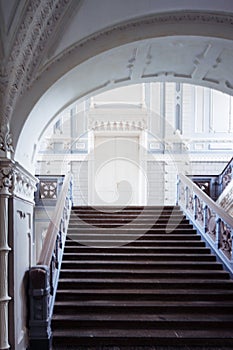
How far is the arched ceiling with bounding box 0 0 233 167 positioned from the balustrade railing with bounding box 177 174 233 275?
2368 millimetres

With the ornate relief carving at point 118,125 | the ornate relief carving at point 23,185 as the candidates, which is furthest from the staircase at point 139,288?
the ornate relief carving at point 118,125

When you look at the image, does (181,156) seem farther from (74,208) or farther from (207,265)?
(207,265)

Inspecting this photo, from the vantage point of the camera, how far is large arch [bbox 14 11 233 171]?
11.4 ft

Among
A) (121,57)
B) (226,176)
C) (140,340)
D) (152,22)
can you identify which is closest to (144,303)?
(140,340)

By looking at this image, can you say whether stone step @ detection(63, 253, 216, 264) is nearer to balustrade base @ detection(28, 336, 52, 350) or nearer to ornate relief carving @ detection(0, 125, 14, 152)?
balustrade base @ detection(28, 336, 52, 350)

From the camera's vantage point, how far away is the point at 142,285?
509 cm

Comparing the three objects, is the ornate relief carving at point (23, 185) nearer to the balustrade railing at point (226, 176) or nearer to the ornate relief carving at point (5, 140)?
the ornate relief carving at point (5, 140)

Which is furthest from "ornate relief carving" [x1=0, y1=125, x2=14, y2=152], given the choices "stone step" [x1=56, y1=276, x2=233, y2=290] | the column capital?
"stone step" [x1=56, y1=276, x2=233, y2=290]

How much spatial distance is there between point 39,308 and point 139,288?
1.65 m

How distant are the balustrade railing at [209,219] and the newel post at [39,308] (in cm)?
260

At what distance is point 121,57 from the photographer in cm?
385

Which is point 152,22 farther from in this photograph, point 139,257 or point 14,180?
point 139,257

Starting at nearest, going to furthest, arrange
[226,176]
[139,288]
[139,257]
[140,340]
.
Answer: [140,340] → [139,288] → [139,257] → [226,176]

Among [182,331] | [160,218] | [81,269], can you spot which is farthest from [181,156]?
[182,331]
